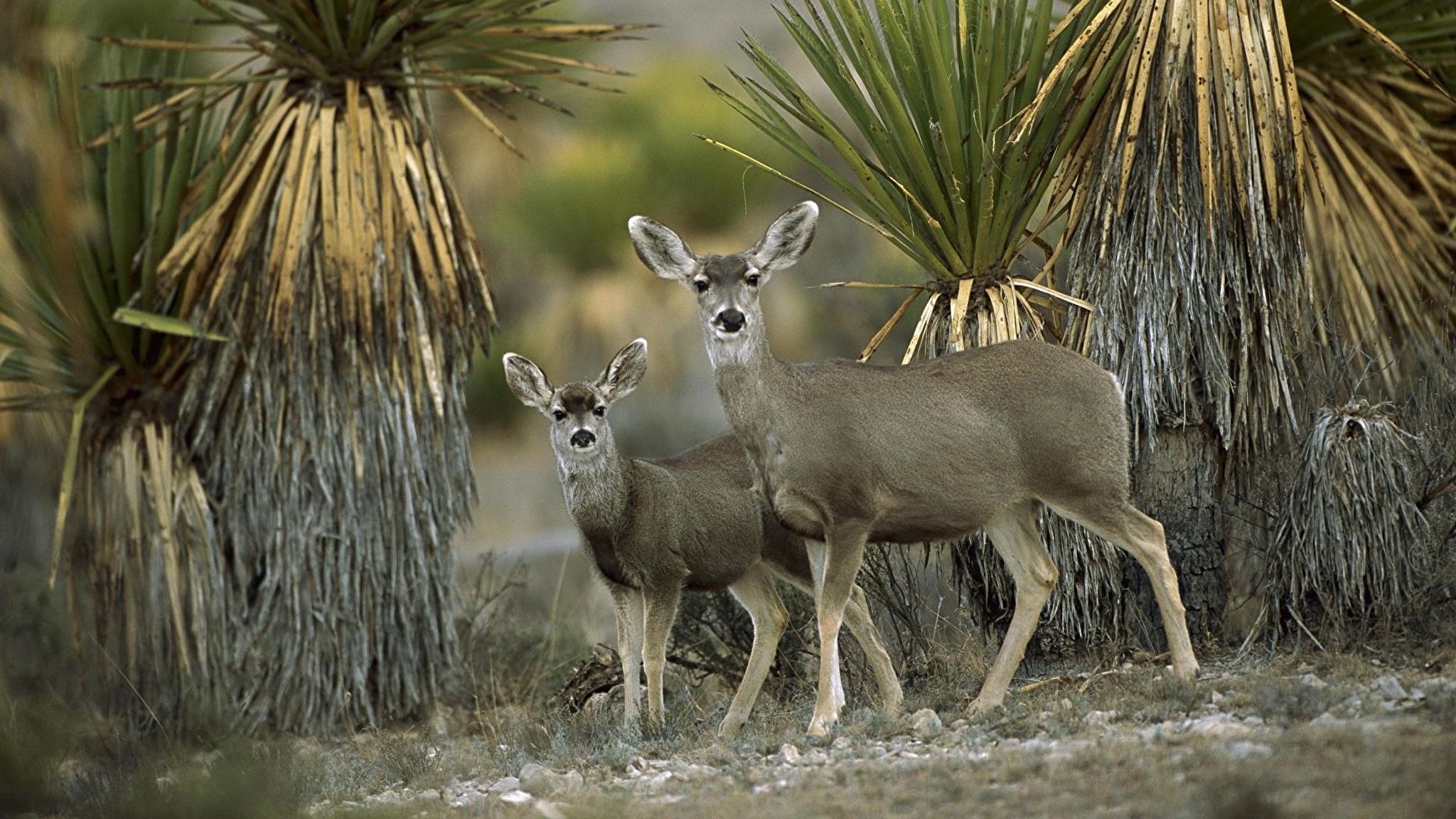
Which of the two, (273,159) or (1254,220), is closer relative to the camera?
(1254,220)

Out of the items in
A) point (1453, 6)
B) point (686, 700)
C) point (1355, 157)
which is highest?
point (1453, 6)

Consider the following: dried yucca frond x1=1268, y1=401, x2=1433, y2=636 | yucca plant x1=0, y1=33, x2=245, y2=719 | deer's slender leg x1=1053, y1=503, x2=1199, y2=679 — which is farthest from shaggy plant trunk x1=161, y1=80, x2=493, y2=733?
dried yucca frond x1=1268, y1=401, x2=1433, y2=636

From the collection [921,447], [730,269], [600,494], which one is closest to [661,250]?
[730,269]

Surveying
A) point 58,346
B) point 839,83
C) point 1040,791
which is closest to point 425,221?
point 58,346

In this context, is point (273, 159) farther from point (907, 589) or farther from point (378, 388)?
point (907, 589)

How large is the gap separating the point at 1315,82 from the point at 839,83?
3.40 m

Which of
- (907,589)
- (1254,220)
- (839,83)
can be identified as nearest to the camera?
(1254,220)

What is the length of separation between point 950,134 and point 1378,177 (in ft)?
12.0

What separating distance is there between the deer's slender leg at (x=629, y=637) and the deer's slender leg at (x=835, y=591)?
136cm

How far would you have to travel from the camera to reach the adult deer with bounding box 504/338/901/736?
7.94 m

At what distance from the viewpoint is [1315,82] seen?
32.5 feet

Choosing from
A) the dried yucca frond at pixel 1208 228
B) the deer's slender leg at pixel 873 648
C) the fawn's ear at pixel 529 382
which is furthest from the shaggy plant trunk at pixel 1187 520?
the fawn's ear at pixel 529 382

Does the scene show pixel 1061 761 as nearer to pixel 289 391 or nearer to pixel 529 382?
pixel 529 382

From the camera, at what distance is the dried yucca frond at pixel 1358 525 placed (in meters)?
7.27
